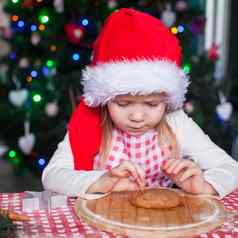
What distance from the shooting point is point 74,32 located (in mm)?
3115

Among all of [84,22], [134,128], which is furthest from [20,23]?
[134,128]

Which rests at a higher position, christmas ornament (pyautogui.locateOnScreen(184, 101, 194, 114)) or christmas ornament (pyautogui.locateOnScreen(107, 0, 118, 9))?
christmas ornament (pyautogui.locateOnScreen(107, 0, 118, 9))

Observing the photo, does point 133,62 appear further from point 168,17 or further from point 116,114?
point 168,17

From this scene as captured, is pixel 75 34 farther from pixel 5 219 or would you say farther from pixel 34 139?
pixel 5 219

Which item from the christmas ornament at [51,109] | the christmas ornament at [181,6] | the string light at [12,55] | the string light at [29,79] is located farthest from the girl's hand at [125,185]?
the christmas ornament at [181,6]

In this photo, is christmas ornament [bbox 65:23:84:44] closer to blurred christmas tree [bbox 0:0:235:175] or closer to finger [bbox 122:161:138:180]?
blurred christmas tree [bbox 0:0:235:175]

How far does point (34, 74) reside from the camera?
3.23 meters

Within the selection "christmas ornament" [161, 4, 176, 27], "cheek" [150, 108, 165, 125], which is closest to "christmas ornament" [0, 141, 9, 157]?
"christmas ornament" [161, 4, 176, 27]

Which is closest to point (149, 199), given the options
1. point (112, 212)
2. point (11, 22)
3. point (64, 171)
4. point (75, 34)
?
point (112, 212)

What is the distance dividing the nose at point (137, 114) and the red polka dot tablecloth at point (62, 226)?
0.28 metres

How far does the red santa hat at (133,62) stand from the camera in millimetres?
1512

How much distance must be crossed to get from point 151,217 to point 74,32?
2001mm

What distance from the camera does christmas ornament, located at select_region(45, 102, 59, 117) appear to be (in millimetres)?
3182

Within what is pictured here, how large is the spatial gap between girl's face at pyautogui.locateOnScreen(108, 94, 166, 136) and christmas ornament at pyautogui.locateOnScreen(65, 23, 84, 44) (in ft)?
5.27
